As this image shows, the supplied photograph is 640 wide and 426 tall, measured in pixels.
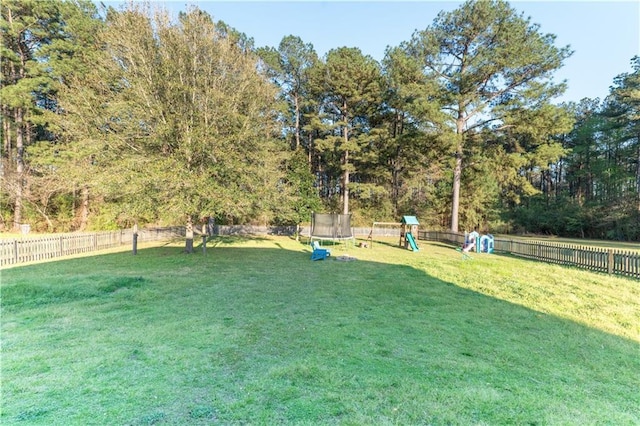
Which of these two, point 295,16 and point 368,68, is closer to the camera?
point 295,16

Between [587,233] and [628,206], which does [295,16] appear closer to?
[628,206]

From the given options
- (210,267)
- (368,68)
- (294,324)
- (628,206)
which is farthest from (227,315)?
(628,206)

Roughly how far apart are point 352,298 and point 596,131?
A: 3558cm

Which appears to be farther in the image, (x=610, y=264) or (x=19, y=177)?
(x=19, y=177)

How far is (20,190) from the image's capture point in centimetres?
1677

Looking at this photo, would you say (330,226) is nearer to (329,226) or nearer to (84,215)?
(329,226)

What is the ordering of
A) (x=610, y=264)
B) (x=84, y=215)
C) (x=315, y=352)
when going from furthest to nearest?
(x=84, y=215), (x=610, y=264), (x=315, y=352)

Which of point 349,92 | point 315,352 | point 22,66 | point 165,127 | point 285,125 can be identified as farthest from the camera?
point 285,125

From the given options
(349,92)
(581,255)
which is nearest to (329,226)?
(581,255)

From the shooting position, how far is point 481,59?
53.3 feet

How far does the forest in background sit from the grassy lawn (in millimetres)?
4938

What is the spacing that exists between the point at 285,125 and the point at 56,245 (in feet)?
64.5

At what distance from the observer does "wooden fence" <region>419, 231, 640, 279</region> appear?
8289 millimetres

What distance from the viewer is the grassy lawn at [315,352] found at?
2.37m
